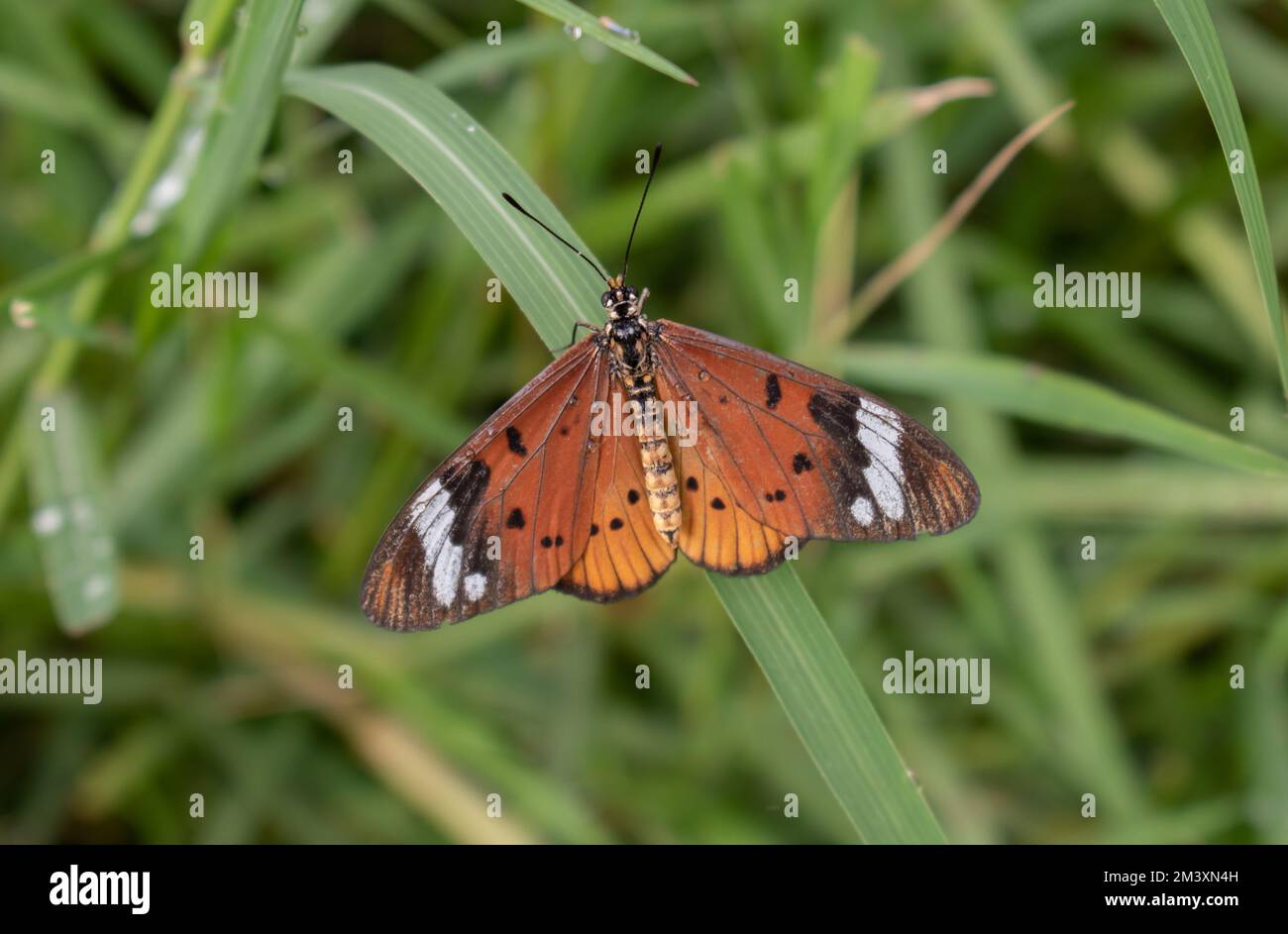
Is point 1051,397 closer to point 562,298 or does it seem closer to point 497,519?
point 562,298

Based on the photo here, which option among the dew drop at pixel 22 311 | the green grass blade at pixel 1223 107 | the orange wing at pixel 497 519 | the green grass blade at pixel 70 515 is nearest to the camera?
the green grass blade at pixel 1223 107

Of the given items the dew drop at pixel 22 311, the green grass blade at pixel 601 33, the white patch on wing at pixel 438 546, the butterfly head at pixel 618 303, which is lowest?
the white patch on wing at pixel 438 546

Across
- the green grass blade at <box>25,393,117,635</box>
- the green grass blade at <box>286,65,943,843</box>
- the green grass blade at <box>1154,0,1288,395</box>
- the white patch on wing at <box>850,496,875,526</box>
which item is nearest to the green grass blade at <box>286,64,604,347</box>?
the green grass blade at <box>286,65,943,843</box>

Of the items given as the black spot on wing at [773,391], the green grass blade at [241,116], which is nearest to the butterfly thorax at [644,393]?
the black spot on wing at [773,391]

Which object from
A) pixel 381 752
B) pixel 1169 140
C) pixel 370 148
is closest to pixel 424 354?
pixel 370 148

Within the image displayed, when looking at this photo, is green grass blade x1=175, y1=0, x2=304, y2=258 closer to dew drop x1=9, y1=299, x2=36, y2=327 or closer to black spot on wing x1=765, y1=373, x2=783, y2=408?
dew drop x1=9, y1=299, x2=36, y2=327

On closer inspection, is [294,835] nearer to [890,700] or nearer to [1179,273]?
[890,700]

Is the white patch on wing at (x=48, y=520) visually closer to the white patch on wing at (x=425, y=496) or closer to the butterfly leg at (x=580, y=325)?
the white patch on wing at (x=425, y=496)
